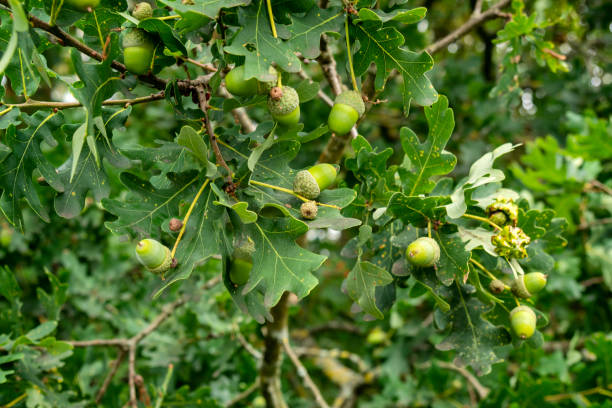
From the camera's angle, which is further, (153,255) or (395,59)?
(395,59)

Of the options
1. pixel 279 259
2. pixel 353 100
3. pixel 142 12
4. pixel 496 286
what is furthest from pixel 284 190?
pixel 496 286

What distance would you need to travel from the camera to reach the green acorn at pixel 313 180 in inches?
47.6

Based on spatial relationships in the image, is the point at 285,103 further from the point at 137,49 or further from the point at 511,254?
the point at 511,254

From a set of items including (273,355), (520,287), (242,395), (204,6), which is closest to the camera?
(204,6)

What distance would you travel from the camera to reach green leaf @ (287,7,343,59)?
3.89ft

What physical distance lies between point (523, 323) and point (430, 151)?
521 millimetres

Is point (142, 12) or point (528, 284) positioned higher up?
point (142, 12)

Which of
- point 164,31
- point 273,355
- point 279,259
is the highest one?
point 164,31

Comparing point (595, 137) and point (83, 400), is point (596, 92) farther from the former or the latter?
point (83, 400)

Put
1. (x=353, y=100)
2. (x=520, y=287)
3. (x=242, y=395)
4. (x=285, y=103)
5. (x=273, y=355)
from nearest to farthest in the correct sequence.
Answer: (x=285, y=103) < (x=353, y=100) < (x=520, y=287) < (x=273, y=355) < (x=242, y=395)

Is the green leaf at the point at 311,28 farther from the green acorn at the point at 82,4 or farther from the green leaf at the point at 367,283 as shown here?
the green leaf at the point at 367,283

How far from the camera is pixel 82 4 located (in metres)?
1.04

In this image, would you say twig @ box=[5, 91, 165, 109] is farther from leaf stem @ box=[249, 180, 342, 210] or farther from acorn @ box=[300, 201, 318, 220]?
acorn @ box=[300, 201, 318, 220]

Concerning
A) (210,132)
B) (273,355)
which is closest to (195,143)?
(210,132)
